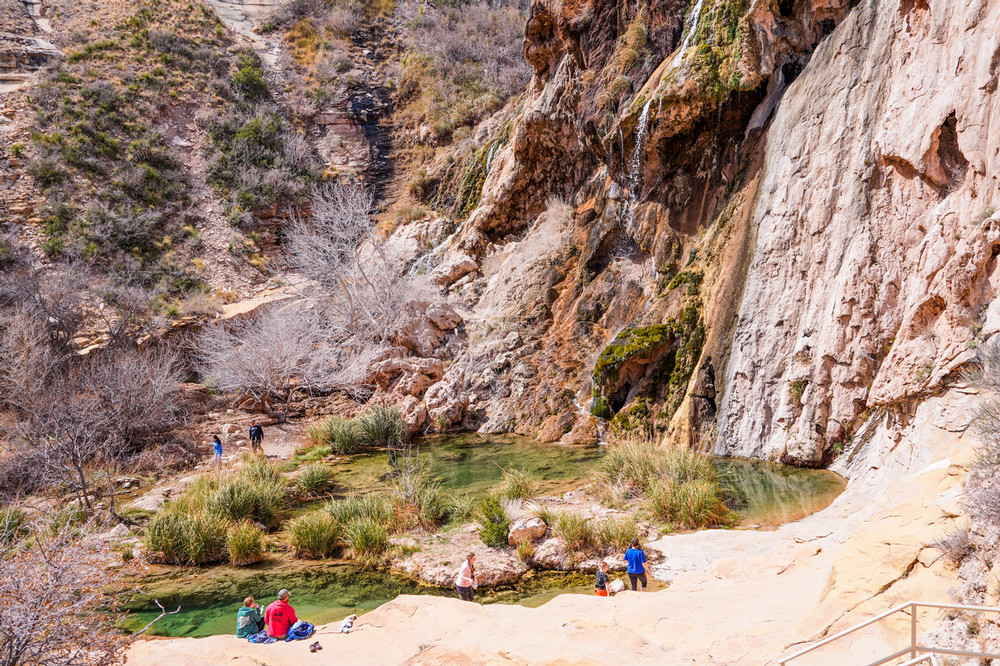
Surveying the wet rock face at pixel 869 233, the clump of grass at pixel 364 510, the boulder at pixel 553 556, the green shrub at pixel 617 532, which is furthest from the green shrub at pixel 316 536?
the wet rock face at pixel 869 233

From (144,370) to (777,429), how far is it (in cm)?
1787

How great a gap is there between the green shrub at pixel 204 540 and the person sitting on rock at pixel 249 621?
10.5 feet

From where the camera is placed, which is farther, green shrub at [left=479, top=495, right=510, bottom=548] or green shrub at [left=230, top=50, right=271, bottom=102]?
green shrub at [left=230, top=50, right=271, bottom=102]

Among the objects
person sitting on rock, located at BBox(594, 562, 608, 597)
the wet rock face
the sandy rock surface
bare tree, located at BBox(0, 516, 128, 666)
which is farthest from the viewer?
the wet rock face

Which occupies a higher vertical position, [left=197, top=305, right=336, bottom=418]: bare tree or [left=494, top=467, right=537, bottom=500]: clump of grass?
[left=197, top=305, right=336, bottom=418]: bare tree

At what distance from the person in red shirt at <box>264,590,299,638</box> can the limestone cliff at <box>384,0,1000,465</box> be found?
9227 mm

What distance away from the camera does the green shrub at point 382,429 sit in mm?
17188

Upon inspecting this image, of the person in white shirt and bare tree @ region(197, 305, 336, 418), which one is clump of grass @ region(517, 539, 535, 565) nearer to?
the person in white shirt

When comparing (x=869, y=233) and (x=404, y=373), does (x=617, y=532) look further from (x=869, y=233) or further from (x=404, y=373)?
(x=404, y=373)

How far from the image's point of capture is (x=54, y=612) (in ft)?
14.8

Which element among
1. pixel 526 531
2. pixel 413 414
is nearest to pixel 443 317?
pixel 413 414

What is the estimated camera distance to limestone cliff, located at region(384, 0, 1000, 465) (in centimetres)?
926

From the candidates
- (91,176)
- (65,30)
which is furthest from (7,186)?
(65,30)

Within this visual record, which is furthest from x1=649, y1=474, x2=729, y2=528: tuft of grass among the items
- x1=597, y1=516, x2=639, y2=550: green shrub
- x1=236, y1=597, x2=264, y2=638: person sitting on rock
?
x1=236, y1=597, x2=264, y2=638: person sitting on rock
